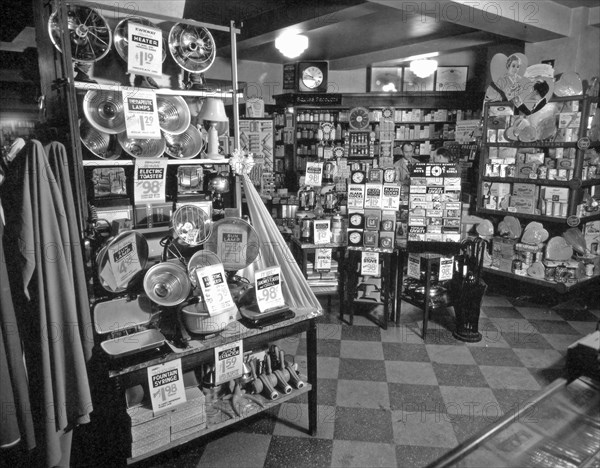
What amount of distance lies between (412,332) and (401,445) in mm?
1756

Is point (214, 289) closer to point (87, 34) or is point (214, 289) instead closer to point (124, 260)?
point (124, 260)

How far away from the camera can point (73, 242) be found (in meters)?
2.06

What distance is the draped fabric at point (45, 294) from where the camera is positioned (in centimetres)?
188

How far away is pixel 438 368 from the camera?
3650 mm

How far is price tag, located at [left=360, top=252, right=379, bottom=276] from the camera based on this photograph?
4.30 m

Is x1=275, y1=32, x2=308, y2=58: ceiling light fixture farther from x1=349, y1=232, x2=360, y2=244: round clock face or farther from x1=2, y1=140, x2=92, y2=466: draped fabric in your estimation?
x1=2, y1=140, x2=92, y2=466: draped fabric

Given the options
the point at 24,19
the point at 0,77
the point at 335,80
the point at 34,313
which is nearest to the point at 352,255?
the point at 34,313

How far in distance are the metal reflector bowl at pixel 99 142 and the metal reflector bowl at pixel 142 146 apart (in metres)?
0.05

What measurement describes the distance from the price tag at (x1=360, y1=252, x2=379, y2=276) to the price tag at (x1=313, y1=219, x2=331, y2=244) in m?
0.41

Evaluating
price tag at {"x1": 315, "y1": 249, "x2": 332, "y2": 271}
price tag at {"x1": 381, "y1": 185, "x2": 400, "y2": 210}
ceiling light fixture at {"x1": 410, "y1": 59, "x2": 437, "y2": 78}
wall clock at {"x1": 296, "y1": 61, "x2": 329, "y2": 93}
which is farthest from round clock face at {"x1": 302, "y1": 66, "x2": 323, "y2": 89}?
price tag at {"x1": 315, "y1": 249, "x2": 332, "y2": 271}

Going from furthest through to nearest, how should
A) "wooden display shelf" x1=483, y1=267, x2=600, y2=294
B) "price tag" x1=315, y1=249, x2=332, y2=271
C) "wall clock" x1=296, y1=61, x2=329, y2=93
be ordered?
1. "wall clock" x1=296, y1=61, x2=329, y2=93
2. "wooden display shelf" x1=483, y1=267, x2=600, y2=294
3. "price tag" x1=315, y1=249, x2=332, y2=271

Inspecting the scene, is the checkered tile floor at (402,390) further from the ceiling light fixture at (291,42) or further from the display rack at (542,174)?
the ceiling light fixture at (291,42)

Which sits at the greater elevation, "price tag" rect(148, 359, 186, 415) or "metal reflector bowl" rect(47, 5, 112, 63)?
"metal reflector bowl" rect(47, 5, 112, 63)

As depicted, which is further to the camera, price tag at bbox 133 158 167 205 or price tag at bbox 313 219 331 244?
price tag at bbox 313 219 331 244
